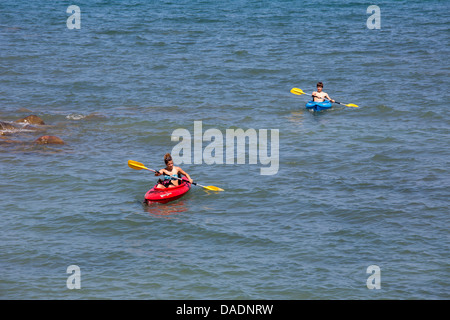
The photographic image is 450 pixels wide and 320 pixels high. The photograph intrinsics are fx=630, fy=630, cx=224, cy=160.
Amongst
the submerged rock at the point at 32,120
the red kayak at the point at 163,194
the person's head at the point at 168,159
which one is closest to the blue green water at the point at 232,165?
the red kayak at the point at 163,194

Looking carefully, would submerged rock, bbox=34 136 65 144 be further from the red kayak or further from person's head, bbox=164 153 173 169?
person's head, bbox=164 153 173 169

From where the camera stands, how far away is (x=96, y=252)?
589 inches

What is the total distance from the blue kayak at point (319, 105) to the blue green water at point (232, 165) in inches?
13.4

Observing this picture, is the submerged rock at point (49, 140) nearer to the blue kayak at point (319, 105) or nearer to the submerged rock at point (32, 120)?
the submerged rock at point (32, 120)

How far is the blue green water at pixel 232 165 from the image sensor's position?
46.2 ft

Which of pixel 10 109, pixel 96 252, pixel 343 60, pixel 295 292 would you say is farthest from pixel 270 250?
pixel 343 60

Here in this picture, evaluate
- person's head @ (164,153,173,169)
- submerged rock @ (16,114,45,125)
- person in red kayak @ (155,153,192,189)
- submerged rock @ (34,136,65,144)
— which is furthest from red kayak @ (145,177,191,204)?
submerged rock @ (16,114,45,125)

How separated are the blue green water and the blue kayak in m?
0.34

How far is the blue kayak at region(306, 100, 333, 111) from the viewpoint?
25.9 metres

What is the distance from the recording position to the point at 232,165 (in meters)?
20.7

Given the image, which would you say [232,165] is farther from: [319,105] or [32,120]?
[32,120]

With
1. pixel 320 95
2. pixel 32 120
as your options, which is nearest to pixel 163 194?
pixel 32 120

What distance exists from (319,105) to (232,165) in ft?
22.3
